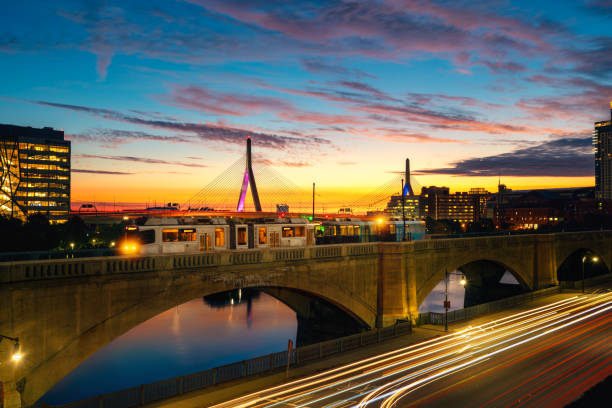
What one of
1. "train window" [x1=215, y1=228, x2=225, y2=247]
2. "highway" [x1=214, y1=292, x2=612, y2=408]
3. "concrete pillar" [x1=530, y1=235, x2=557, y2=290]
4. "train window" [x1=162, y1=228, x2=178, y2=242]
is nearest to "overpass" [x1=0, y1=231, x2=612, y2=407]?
"train window" [x1=215, y1=228, x2=225, y2=247]

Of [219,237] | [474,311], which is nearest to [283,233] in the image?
[219,237]

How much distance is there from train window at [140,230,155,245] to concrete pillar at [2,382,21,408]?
12.8 meters

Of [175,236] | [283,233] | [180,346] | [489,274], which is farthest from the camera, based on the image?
[489,274]

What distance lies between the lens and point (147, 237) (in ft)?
103

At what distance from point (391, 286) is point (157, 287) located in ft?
67.0

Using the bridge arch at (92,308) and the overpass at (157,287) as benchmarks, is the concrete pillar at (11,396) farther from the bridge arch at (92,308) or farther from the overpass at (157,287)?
the bridge arch at (92,308)

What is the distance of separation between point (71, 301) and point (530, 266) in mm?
59956

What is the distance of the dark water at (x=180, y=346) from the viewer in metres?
42.7

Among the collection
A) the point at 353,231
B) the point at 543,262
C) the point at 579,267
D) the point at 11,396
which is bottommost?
the point at 579,267

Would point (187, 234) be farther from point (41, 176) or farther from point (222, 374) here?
point (41, 176)

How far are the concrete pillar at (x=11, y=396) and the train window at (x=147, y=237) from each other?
12.8 meters

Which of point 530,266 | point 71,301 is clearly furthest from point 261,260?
point 530,266

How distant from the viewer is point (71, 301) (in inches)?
854

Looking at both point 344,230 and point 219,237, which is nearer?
point 219,237
